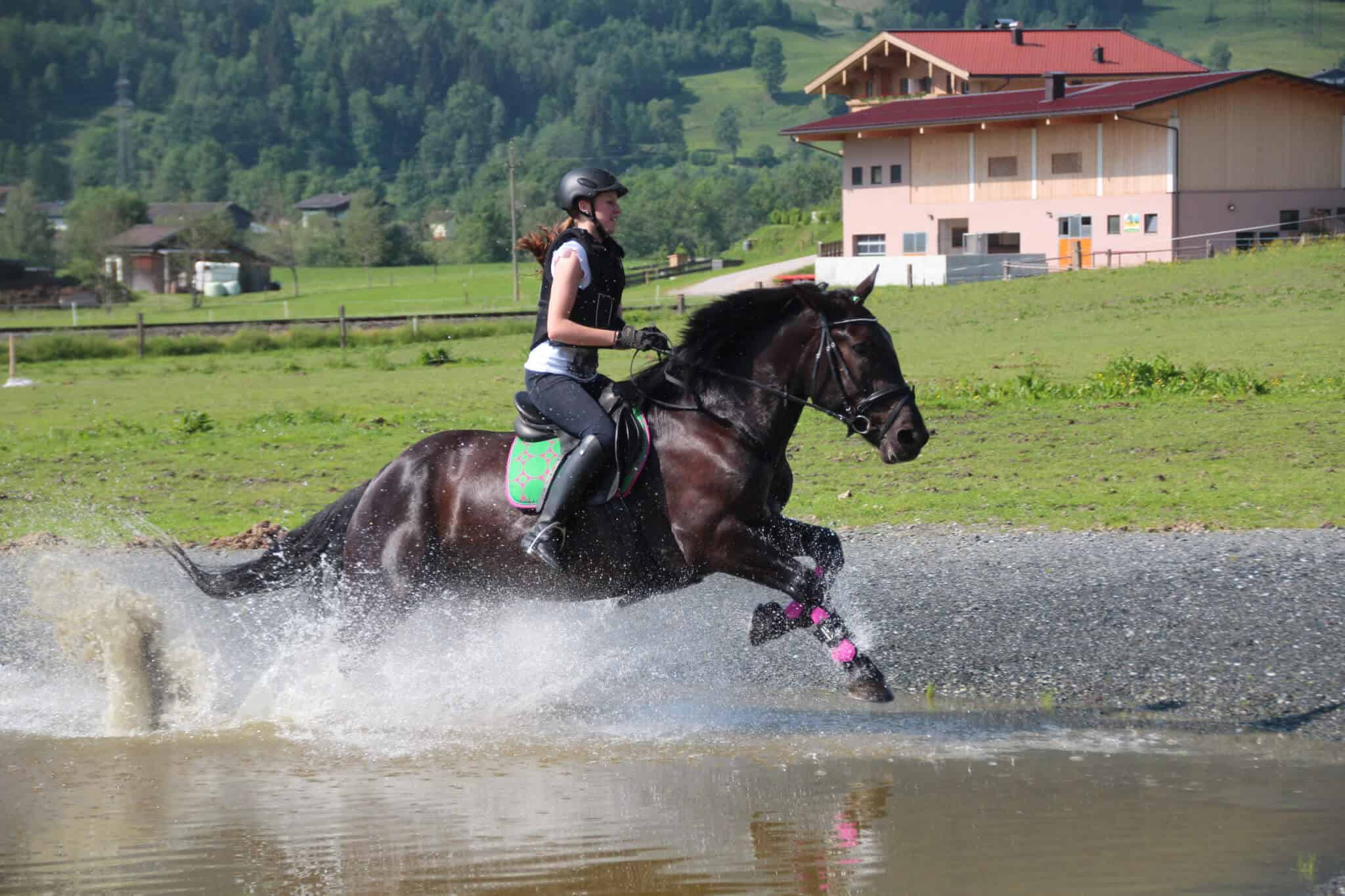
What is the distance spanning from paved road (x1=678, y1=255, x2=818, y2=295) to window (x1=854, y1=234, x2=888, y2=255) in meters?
4.30

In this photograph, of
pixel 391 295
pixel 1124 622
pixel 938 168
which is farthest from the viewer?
pixel 391 295

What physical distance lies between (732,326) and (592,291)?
2.65 feet

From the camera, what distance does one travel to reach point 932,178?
64750 mm

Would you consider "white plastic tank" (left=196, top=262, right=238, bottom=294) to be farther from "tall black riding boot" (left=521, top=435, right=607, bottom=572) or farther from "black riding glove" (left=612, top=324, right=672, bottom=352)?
"black riding glove" (left=612, top=324, right=672, bottom=352)

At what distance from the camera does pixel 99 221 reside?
113625 millimetres

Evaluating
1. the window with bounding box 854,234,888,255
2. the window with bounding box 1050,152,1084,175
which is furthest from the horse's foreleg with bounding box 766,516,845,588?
the window with bounding box 854,234,888,255

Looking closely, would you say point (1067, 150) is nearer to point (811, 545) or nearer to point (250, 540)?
point (250, 540)

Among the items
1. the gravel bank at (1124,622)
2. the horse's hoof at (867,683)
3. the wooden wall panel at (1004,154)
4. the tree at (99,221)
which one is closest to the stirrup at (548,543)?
the horse's hoof at (867,683)

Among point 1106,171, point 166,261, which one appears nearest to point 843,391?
point 1106,171

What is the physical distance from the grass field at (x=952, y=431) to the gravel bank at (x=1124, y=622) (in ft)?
4.27

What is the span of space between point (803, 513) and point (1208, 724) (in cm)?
668

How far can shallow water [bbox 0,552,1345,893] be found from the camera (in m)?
6.00

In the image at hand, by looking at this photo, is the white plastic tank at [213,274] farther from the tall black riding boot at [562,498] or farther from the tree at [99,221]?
the tall black riding boot at [562,498]

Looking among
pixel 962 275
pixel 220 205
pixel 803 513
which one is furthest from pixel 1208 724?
pixel 220 205
